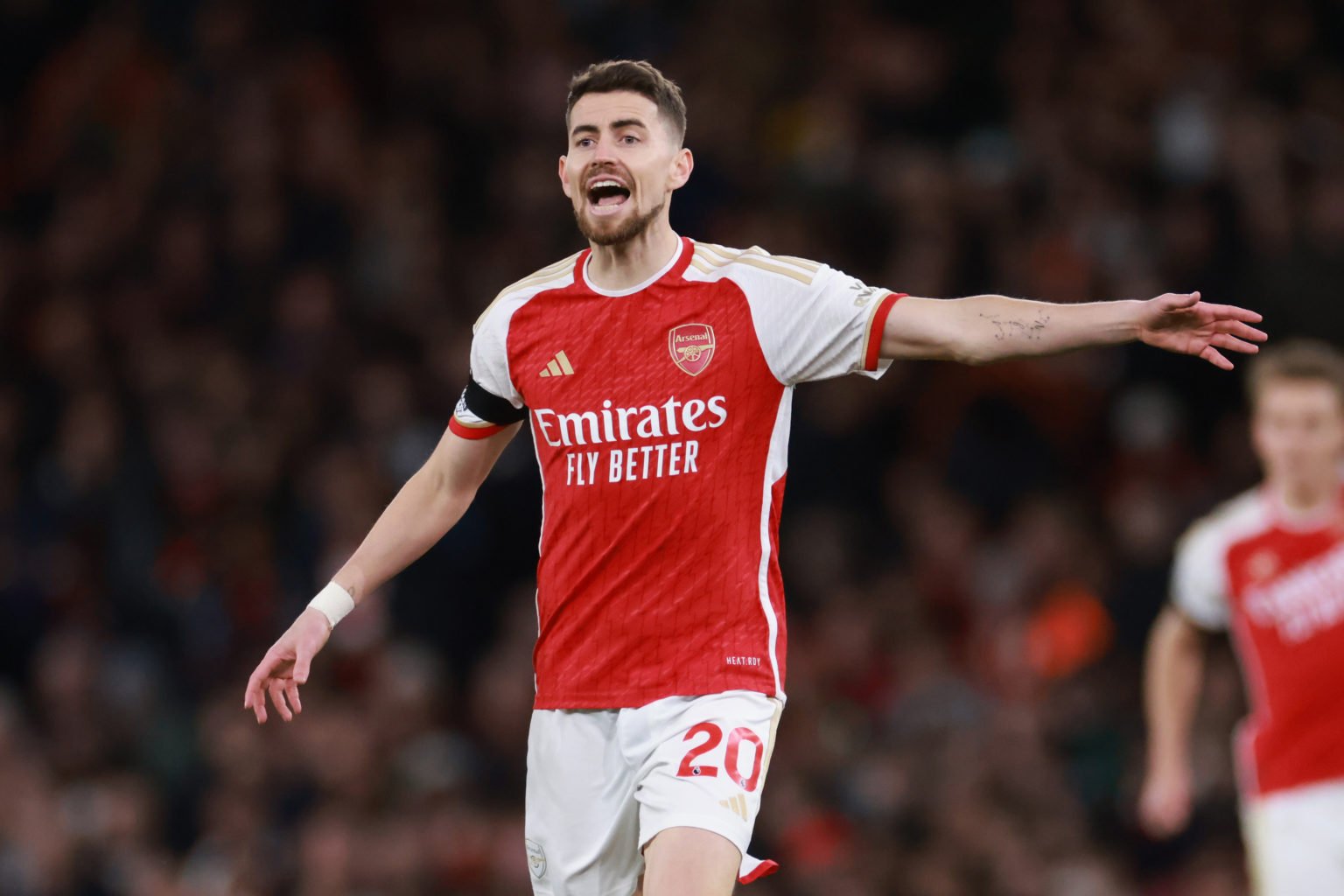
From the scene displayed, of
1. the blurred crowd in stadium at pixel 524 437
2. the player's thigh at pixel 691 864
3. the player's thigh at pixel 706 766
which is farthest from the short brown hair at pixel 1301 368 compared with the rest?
the blurred crowd in stadium at pixel 524 437

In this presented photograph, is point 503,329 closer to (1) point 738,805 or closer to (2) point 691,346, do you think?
(2) point 691,346

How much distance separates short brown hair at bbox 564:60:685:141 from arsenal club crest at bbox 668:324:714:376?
0.60 metres

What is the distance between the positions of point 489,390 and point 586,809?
1.33 metres

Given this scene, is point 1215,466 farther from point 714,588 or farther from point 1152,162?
point 714,588

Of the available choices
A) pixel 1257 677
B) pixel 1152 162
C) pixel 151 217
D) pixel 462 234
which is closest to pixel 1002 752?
pixel 1257 677

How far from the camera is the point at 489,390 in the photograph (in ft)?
19.7

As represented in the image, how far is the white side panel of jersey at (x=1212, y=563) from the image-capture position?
7.60 metres

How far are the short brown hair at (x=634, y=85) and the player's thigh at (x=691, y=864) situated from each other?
204 centimetres

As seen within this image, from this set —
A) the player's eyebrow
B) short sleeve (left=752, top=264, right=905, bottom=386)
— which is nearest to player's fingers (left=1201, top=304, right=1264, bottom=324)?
short sleeve (left=752, top=264, right=905, bottom=386)

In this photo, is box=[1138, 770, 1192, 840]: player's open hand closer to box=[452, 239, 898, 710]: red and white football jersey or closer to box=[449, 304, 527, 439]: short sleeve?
box=[452, 239, 898, 710]: red and white football jersey

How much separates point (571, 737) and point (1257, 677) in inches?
122

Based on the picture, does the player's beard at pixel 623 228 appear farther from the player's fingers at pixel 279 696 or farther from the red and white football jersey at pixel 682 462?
the player's fingers at pixel 279 696

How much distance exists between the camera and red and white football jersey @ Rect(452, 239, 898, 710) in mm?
5508

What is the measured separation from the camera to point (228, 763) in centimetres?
1134
